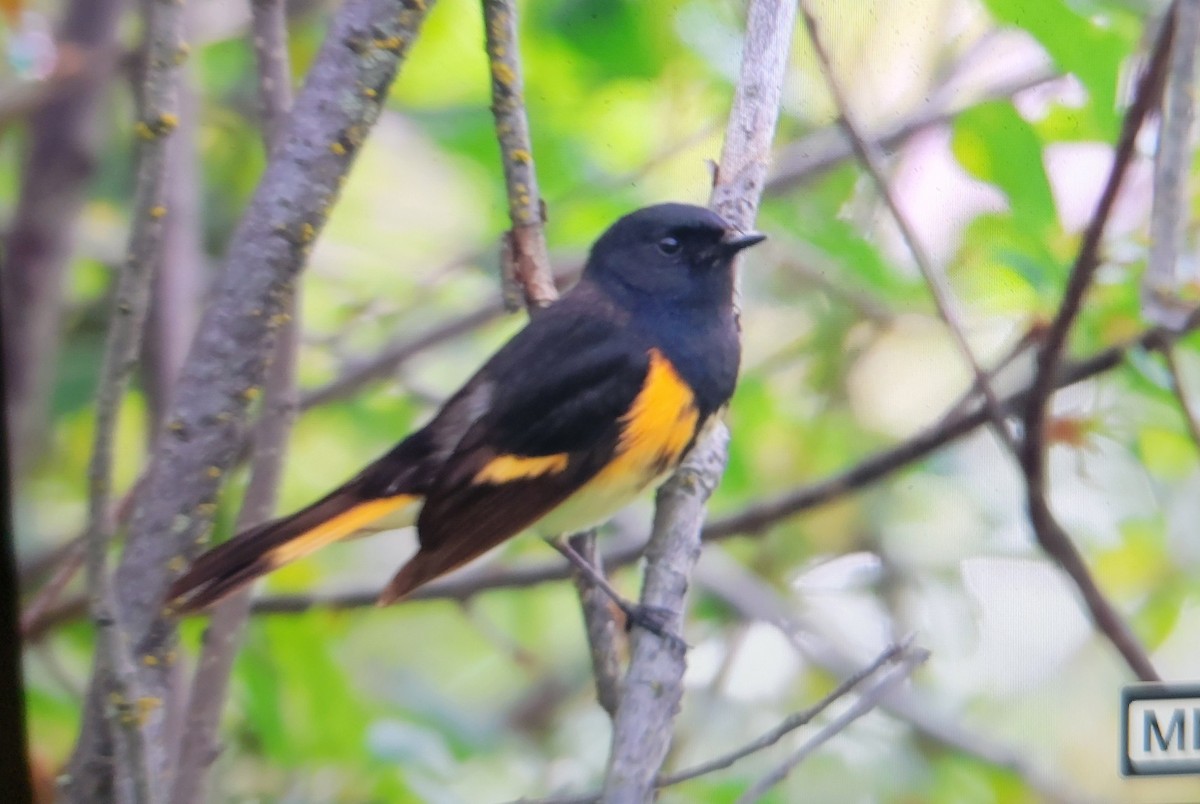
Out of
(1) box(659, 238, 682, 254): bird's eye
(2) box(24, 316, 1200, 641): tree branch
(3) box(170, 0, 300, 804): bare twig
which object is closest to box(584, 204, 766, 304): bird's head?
(1) box(659, 238, 682, 254): bird's eye

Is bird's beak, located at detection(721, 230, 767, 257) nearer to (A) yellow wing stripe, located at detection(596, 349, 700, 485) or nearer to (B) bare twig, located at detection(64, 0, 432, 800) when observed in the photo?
(A) yellow wing stripe, located at detection(596, 349, 700, 485)

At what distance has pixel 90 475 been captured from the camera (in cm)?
69

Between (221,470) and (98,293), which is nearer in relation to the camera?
(221,470)

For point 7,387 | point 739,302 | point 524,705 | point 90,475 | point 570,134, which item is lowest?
point 90,475

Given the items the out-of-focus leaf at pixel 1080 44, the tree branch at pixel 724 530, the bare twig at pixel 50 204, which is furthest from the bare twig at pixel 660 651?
the bare twig at pixel 50 204

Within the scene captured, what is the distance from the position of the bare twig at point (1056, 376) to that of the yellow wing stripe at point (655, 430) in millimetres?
286

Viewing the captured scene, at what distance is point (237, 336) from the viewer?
0.88 metres

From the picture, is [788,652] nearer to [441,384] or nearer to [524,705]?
[524,705]

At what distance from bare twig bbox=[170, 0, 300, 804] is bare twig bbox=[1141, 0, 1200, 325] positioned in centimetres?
61

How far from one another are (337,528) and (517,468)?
0.17 m

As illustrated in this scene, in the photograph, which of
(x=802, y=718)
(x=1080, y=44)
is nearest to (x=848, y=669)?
(x=802, y=718)

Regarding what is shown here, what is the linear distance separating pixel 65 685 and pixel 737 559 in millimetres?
817

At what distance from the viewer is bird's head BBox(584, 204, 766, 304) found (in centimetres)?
117

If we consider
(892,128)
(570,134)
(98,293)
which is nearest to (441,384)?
(570,134)
